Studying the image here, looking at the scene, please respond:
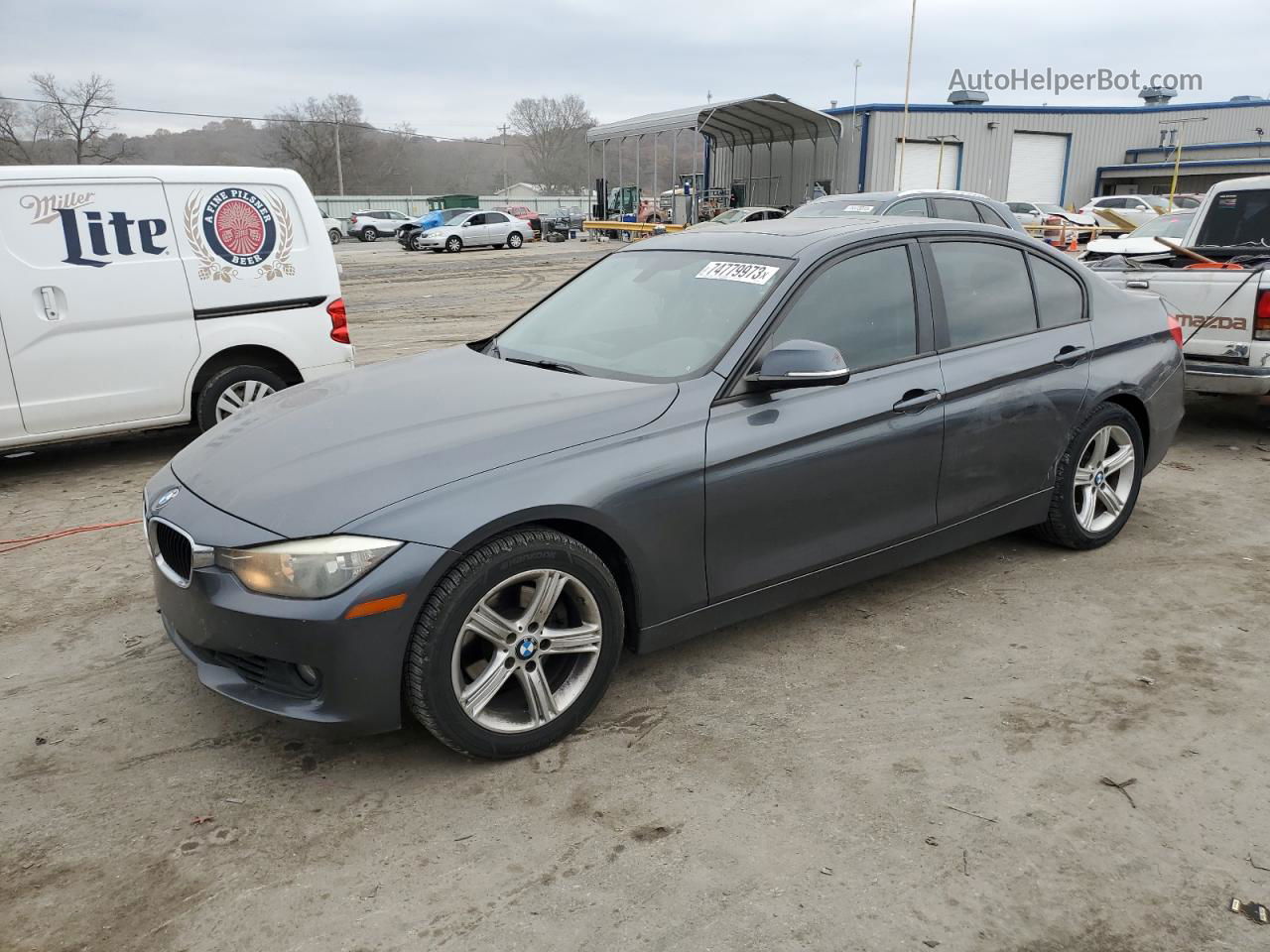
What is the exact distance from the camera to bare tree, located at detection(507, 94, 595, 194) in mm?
109188

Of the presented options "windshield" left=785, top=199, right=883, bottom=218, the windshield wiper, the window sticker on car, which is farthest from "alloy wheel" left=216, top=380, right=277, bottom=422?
"windshield" left=785, top=199, right=883, bottom=218

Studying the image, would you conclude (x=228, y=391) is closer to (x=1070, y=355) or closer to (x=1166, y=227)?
(x=1070, y=355)

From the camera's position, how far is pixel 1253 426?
7.76 m

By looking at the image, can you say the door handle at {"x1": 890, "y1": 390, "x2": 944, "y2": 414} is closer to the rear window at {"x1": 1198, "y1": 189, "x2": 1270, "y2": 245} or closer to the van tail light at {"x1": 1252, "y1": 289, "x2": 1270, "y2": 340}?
the van tail light at {"x1": 1252, "y1": 289, "x2": 1270, "y2": 340}

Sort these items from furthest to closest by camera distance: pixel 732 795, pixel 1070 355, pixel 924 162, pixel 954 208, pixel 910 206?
pixel 924 162 → pixel 954 208 → pixel 910 206 → pixel 1070 355 → pixel 732 795

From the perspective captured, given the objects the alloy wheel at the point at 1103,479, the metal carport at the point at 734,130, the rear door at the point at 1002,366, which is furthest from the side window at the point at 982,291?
the metal carport at the point at 734,130

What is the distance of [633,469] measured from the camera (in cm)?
315

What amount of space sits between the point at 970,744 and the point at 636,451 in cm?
146

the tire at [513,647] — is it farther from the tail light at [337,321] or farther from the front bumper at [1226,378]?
the front bumper at [1226,378]

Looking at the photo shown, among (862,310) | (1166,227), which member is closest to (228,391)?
(862,310)

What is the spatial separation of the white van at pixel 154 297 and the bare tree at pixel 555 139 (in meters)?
106

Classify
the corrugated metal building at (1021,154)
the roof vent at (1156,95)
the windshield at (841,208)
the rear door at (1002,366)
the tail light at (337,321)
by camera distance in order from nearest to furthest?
1. the rear door at (1002,366)
2. the tail light at (337,321)
3. the windshield at (841,208)
4. the corrugated metal building at (1021,154)
5. the roof vent at (1156,95)

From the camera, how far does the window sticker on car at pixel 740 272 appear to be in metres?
3.72

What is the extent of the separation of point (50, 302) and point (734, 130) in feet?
112
